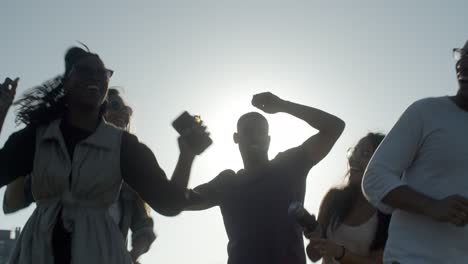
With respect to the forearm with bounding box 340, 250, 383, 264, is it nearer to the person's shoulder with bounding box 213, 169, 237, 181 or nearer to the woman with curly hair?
the person's shoulder with bounding box 213, 169, 237, 181

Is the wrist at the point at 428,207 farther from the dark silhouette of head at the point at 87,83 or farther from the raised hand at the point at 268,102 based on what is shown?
the raised hand at the point at 268,102

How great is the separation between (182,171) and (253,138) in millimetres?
1966

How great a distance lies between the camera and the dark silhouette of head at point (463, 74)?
452 cm

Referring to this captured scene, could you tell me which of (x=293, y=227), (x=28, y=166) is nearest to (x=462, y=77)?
(x=293, y=227)

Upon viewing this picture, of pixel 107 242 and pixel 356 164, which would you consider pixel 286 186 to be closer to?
Answer: pixel 356 164

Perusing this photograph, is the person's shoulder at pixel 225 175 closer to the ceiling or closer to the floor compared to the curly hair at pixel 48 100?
closer to the floor

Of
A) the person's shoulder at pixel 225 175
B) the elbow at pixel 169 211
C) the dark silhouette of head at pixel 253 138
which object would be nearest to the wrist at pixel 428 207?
the elbow at pixel 169 211

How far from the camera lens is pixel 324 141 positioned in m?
6.41

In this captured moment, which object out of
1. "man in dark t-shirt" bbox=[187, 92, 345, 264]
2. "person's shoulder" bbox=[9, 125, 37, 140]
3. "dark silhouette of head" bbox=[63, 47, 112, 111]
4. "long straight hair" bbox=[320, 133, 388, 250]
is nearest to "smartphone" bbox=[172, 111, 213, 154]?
"dark silhouette of head" bbox=[63, 47, 112, 111]

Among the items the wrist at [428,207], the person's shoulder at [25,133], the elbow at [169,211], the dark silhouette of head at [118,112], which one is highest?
the dark silhouette of head at [118,112]

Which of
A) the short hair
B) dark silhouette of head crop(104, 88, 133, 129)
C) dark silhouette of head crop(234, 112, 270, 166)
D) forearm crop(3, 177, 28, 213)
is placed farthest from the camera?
dark silhouette of head crop(104, 88, 133, 129)

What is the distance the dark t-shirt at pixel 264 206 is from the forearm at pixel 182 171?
1.38 meters

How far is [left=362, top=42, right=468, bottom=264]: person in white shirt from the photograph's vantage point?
4082 mm

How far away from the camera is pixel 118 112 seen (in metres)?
6.80
